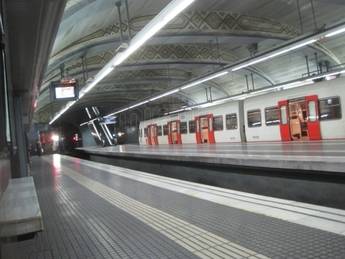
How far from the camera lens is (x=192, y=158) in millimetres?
11352

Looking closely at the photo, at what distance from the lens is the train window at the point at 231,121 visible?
17.5m

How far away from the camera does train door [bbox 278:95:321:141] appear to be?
12.9m

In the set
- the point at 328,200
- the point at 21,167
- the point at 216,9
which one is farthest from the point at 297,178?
the point at 216,9

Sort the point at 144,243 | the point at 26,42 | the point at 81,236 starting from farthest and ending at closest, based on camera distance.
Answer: the point at 26,42 < the point at 81,236 < the point at 144,243

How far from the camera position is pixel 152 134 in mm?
29344

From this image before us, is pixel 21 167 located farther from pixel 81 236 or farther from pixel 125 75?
pixel 125 75

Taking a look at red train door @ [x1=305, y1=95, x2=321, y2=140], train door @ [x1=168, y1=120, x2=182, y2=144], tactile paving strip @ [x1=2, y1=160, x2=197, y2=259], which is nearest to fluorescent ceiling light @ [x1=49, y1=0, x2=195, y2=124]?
tactile paving strip @ [x1=2, y1=160, x2=197, y2=259]

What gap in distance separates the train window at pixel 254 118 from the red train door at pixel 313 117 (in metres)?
2.69

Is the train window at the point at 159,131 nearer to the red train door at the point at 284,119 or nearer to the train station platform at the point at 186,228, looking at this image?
the red train door at the point at 284,119

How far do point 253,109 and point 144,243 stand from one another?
523 inches

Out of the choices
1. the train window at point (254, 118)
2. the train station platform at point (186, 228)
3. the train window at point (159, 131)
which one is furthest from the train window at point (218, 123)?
the train station platform at point (186, 228)

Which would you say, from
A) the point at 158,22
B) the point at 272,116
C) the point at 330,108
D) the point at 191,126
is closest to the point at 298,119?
the point at 272,116

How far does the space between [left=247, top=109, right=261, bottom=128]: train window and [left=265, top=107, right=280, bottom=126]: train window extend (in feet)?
1.54

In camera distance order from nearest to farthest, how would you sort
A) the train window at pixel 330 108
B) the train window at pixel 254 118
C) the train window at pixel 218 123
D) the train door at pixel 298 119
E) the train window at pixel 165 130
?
the train window at pixel 330 108
the train door at pixel 298 119
the train window at pixel 254 118
the train window at pixel 218 123
the train window at pixel 165 130
